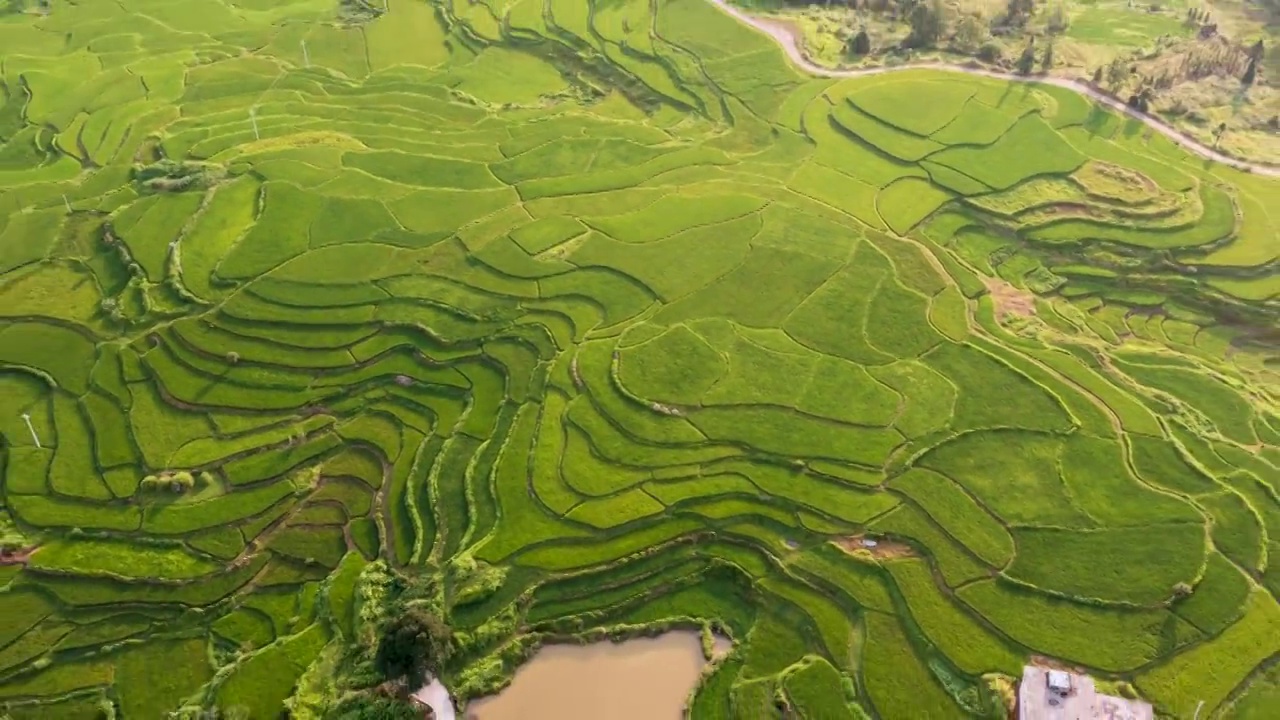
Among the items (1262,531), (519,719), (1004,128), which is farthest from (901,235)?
(519,719)

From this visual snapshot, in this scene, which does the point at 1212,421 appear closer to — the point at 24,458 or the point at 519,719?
the point at 519,719

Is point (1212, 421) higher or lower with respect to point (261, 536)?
higher

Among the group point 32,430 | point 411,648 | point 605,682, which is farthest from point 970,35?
point 32,430

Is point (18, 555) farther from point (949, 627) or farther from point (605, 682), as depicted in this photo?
point (949, 627)

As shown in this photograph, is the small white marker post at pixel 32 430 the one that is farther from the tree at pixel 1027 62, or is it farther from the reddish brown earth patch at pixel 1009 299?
the tree at pixel 1027 62

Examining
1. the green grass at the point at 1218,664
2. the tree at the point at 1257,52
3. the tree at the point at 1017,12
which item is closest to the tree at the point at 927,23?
the tree at the point at 1017,12

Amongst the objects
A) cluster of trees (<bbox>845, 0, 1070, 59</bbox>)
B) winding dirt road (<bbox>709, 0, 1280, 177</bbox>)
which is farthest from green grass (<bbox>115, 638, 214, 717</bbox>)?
cluster of trees (<bbox>845, 0, 1070, 59</bbox>)
